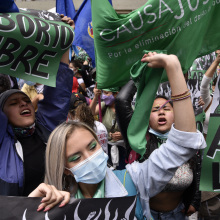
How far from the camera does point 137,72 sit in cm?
188

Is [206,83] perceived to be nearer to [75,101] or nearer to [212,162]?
[212,162]

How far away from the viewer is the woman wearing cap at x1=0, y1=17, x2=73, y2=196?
2.03 metres

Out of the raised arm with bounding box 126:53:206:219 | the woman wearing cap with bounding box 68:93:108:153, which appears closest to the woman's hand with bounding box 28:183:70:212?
the raised arm with bounding box 126:53:206:219

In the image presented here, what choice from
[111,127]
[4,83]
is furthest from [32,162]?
[111,127]

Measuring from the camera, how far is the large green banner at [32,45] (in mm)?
2033

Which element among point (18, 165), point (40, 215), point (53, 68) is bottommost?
point (40, 215)

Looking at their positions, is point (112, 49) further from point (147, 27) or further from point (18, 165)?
point (18, 165)

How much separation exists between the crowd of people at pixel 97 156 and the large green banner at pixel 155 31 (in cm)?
36

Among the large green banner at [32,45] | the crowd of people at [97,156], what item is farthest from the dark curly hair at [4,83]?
the large green banner at [32,45]

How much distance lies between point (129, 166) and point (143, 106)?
38cm

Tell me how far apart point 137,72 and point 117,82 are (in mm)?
428

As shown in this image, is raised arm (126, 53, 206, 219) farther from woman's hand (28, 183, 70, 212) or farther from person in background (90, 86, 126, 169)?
person in background (90, 86, 126, 169)

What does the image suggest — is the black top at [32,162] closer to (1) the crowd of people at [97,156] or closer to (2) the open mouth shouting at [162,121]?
(1) the crowd of people at [97,156]

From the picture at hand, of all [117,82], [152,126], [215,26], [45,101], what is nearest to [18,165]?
[45,101]
